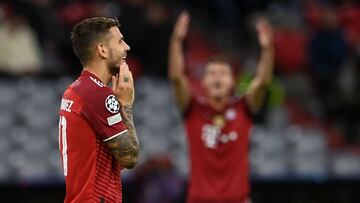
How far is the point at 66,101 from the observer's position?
541 cm

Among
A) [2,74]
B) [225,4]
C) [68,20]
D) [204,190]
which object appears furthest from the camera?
[225,4]

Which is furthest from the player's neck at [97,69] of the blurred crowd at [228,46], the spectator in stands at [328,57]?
the spectator in stands at [328,57]

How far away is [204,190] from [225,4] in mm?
5907

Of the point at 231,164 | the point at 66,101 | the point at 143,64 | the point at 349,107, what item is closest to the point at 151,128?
the point at 143,64

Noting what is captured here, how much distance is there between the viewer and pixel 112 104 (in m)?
5.34

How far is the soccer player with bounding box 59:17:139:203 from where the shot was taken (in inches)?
209

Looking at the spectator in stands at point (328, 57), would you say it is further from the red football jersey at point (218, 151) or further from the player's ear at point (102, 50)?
the player's ear at point (102, 50)

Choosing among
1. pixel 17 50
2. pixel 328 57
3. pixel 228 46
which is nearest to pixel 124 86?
pixel 17 50

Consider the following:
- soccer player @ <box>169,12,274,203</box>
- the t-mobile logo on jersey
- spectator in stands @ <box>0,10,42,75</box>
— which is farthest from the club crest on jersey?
spectator in stands @ <box>0,10,42,75</box>

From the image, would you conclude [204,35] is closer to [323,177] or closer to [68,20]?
[68,20]

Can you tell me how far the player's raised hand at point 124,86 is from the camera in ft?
17.9

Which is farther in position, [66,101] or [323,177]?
[323,177]

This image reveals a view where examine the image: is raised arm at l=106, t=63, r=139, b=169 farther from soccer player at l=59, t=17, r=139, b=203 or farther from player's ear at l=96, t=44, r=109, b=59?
player's ear at l=96, t=44, r=109, b=59

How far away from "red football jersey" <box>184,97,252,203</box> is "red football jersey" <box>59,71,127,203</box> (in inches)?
114
